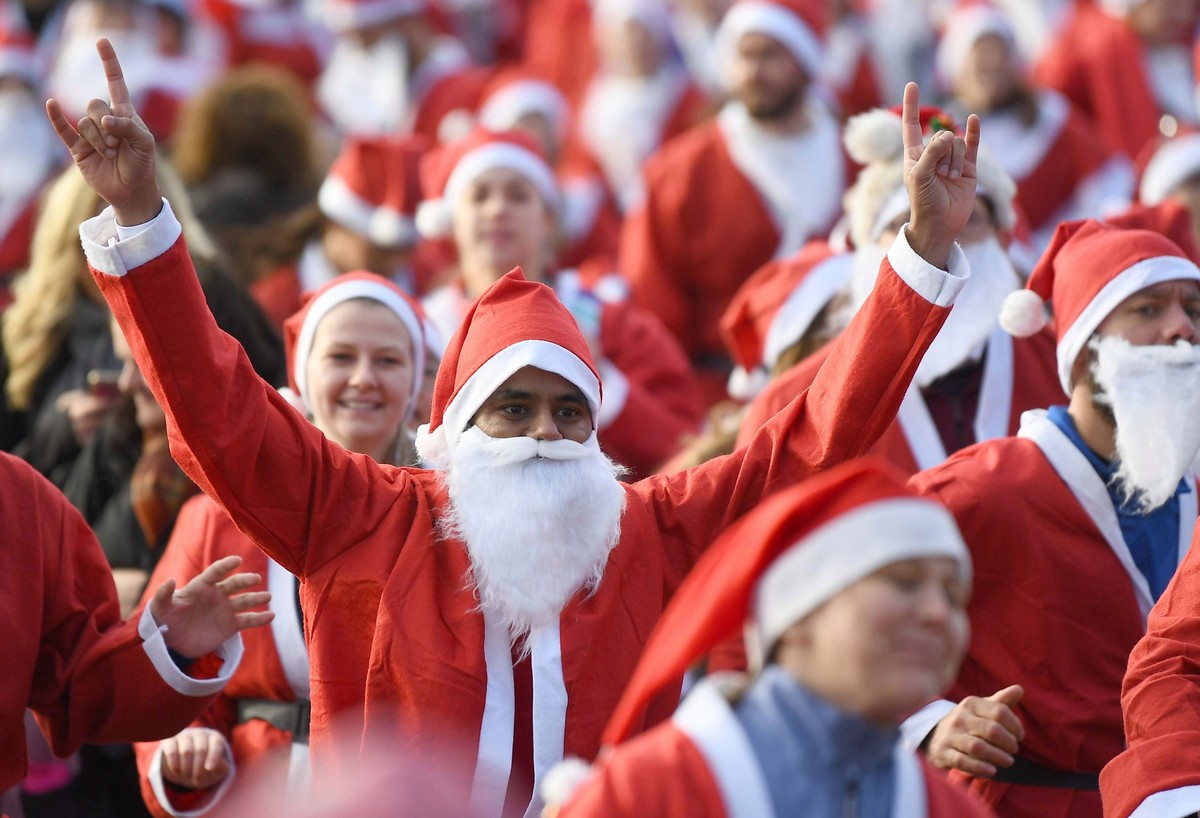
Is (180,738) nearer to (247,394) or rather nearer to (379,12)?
(247,394)

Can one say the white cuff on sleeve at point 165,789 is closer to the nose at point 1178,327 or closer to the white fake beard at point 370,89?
the nose at point 1178,327

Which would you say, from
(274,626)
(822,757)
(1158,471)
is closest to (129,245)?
(274,626)

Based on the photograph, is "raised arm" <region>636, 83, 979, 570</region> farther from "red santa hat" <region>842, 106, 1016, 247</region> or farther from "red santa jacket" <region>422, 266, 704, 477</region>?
"red santa jacket" <region>422, 266, 704, 477</region>

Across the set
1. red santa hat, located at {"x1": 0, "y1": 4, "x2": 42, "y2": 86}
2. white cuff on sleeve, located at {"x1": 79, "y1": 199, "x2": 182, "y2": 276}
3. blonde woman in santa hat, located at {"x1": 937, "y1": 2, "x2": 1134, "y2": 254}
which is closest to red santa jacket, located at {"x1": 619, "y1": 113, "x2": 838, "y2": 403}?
blonde woman in santa hat, located at {"x1": 937, "y1": 2, "x2": 1134, "y2": 254}

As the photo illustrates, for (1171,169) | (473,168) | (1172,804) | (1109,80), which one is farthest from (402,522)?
(1109,80)

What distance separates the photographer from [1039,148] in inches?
359

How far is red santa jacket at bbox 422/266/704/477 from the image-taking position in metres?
7.10

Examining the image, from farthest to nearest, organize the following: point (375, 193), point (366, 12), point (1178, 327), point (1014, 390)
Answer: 1. point (366, 12)
2. point (375, 193)
3. point (1014, 390)
4. point (1178, 327)

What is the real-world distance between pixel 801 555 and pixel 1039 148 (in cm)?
653

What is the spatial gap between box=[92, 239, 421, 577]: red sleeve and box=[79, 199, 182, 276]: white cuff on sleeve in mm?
19

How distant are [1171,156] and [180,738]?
17.6 feet

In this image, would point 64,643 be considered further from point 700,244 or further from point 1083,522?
point 700,244

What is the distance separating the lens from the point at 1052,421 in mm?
4828

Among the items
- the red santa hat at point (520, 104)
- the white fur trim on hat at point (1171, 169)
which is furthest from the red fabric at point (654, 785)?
the red santa hat at point (520, 104)
